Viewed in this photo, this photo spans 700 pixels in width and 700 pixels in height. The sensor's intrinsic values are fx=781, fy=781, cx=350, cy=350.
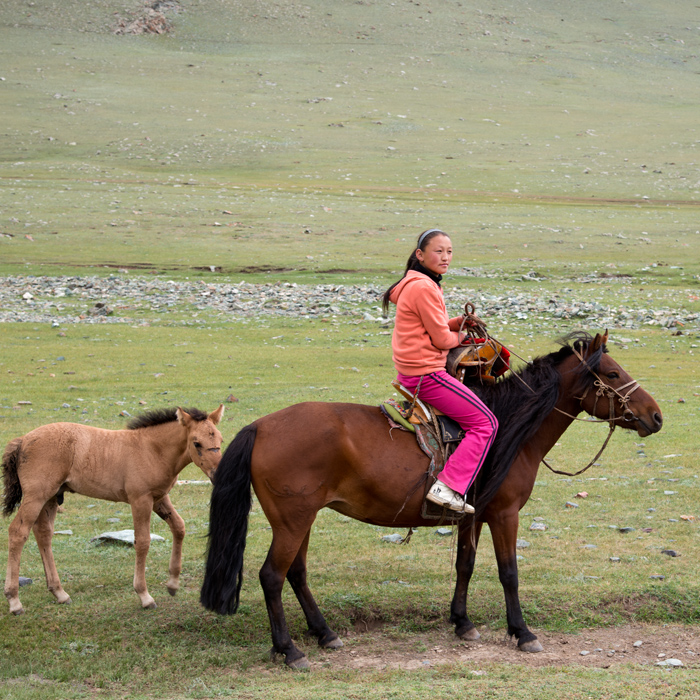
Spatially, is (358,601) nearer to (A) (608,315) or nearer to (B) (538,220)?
(A) (608,315)

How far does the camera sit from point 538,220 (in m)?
42.0

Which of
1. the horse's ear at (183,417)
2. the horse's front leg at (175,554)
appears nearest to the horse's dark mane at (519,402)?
the horse's ear at (183,417)

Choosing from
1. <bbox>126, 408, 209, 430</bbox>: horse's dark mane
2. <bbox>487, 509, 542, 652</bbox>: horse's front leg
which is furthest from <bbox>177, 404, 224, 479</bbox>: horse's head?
<bbox>487, 509, 542, 652</bbox>: horse's front leg

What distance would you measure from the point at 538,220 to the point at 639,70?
224 ft

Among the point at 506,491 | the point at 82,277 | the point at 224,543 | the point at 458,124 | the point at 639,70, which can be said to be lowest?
the point at 82,277

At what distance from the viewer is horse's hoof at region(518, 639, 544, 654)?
6.47 meters

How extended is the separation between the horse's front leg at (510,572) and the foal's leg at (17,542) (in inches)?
163

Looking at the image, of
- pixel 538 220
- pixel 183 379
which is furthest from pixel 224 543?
pixel 538 220

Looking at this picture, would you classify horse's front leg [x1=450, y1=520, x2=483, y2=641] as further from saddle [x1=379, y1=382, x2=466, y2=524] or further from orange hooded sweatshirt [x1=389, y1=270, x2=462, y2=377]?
orange hooded sweatshirt [x1=389, y1=270, x2=462, y2=377]

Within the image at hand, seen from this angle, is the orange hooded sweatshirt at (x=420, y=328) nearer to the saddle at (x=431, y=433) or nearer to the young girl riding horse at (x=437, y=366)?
the young girl riding horse at (x=437, y=366)

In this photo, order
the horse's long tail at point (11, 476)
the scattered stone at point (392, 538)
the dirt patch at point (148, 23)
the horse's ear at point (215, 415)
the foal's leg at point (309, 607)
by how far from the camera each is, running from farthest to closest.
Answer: the dirt patch at point (148, 23), the scattered stone at point (392, 538), the horse's long tail at point (11, 476), the horse's ear at point (215, 415), the foal's leg at point (309, 607)

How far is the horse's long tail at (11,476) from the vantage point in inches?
291

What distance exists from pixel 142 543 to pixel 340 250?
1132 inches

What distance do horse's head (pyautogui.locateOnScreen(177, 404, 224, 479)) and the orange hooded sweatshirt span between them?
179 cm
